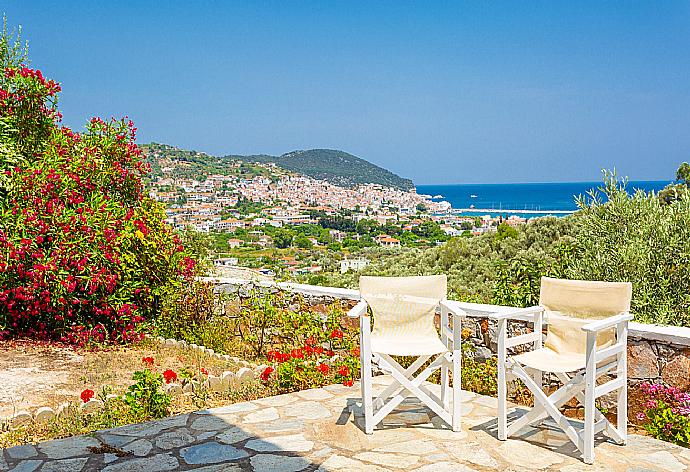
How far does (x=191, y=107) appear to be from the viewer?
25938mm

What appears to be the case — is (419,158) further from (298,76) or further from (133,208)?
(133,208)

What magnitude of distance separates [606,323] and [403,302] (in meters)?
1.31

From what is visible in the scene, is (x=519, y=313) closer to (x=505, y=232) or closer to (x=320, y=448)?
(x=320, y=448)

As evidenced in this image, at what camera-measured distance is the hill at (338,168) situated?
24859 mm

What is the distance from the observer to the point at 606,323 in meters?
3.29

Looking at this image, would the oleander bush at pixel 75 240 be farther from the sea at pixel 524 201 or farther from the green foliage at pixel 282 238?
the green foliage at pixel 282 238

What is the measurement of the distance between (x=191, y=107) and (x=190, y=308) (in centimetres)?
2112

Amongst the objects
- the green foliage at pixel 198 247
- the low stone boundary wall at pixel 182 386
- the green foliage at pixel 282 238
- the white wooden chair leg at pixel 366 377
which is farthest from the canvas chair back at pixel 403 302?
the green foliage at pixel 282 238

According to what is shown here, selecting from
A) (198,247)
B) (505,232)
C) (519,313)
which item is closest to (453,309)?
(519,313)

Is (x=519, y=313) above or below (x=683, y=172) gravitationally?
below

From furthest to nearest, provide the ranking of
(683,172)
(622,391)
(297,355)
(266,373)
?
(683,172)
(297,355)
(266,373)
(622,391)

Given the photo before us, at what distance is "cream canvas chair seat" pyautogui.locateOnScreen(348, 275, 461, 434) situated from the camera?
147 inches

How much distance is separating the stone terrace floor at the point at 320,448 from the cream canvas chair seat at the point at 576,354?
0.46 ft

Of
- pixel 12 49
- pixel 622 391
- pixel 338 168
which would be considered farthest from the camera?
pixel 338 168
